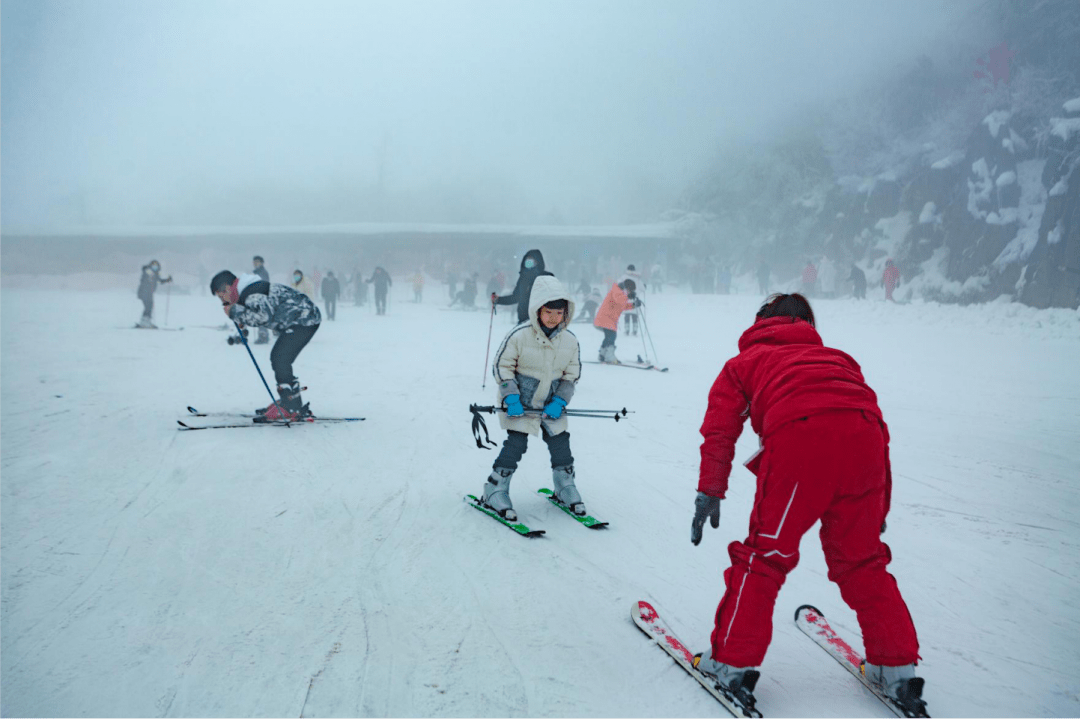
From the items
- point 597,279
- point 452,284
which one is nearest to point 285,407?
point 452,284

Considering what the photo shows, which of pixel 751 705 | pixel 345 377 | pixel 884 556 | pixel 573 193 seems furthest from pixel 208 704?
pixel 573 193

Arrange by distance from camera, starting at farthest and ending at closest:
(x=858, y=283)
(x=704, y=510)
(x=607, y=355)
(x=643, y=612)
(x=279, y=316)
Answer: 1. (x=858, y=283)
2. (x=607, y=355)
3. (x=279, y=316)
4. (x=643, y=612)
5. (x=704, y=510)

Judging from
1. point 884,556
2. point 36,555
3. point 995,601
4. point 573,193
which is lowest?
point 36,555

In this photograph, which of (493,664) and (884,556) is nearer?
(884,556)

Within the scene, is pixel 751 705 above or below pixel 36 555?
above

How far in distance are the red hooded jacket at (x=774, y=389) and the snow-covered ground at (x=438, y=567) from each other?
33.5 inches

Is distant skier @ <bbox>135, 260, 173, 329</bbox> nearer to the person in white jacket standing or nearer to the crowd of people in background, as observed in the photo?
the crowd of people in background

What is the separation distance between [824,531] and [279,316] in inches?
207

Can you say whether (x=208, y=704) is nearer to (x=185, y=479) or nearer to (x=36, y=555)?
(x=36, y=555)

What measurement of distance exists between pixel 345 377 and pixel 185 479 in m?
4.60

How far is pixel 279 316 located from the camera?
5.75 meters

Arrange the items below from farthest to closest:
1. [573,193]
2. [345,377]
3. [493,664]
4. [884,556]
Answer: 1. [573,193]
2. [345,377]
3. [493,664]
4. [884,556]

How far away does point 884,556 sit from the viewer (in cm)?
189

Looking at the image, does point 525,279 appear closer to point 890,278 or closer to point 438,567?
point 438,567
